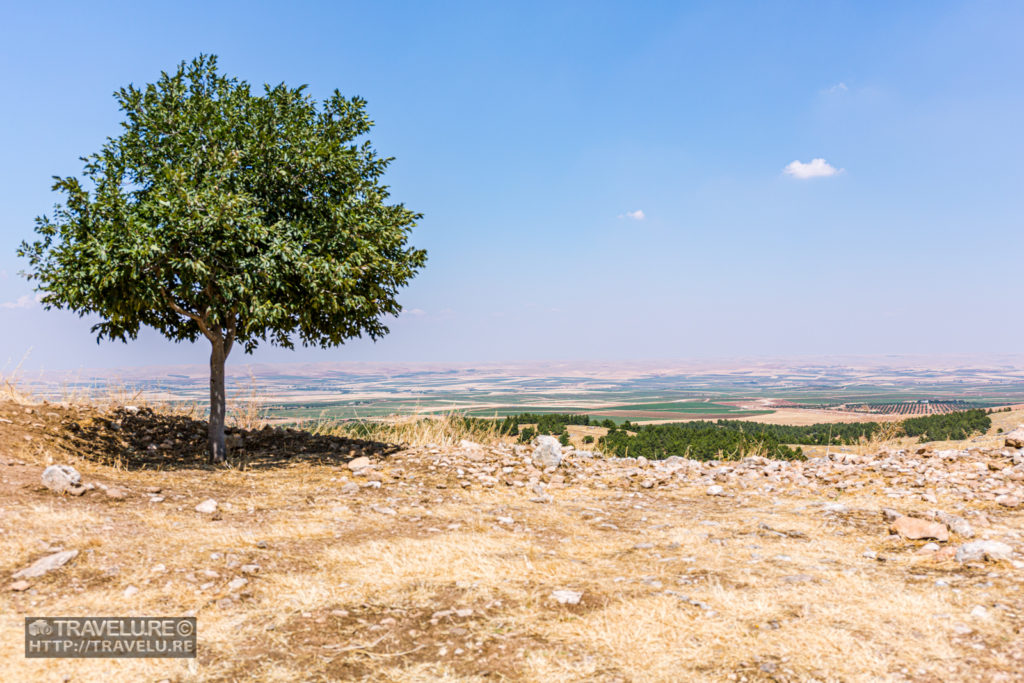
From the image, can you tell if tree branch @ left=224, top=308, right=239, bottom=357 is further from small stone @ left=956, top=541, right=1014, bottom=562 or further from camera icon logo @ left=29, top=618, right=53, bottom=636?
small stone @ left=956, top=541, right=1014, bottom=562

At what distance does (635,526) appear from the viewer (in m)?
8.67

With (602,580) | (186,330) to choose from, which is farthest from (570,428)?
(602,580)

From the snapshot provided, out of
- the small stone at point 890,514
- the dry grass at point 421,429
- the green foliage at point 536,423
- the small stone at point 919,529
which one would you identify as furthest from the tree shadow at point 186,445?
the small stone at point 919,529

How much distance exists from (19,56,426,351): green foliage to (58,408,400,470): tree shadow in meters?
2.29

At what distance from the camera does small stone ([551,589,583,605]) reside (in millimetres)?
5562

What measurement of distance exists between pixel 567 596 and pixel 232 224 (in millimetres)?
8934

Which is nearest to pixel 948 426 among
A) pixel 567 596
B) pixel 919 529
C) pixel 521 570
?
pixel 919 529

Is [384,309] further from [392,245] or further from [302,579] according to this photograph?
[302,579]

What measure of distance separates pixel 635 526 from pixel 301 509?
194 inches

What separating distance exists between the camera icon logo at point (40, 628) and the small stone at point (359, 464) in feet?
23.4

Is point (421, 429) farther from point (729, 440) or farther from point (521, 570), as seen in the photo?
point (521, 570)

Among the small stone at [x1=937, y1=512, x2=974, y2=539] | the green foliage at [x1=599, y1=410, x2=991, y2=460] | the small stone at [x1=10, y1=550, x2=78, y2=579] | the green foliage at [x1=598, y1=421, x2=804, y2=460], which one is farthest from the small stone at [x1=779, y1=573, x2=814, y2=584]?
the green foliage at [x1=598, y1=421, x2=804, y2=460]

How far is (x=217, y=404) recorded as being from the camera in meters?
13.2

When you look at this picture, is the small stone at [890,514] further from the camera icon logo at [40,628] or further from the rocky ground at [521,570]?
the camera icon logo at [40,628]
